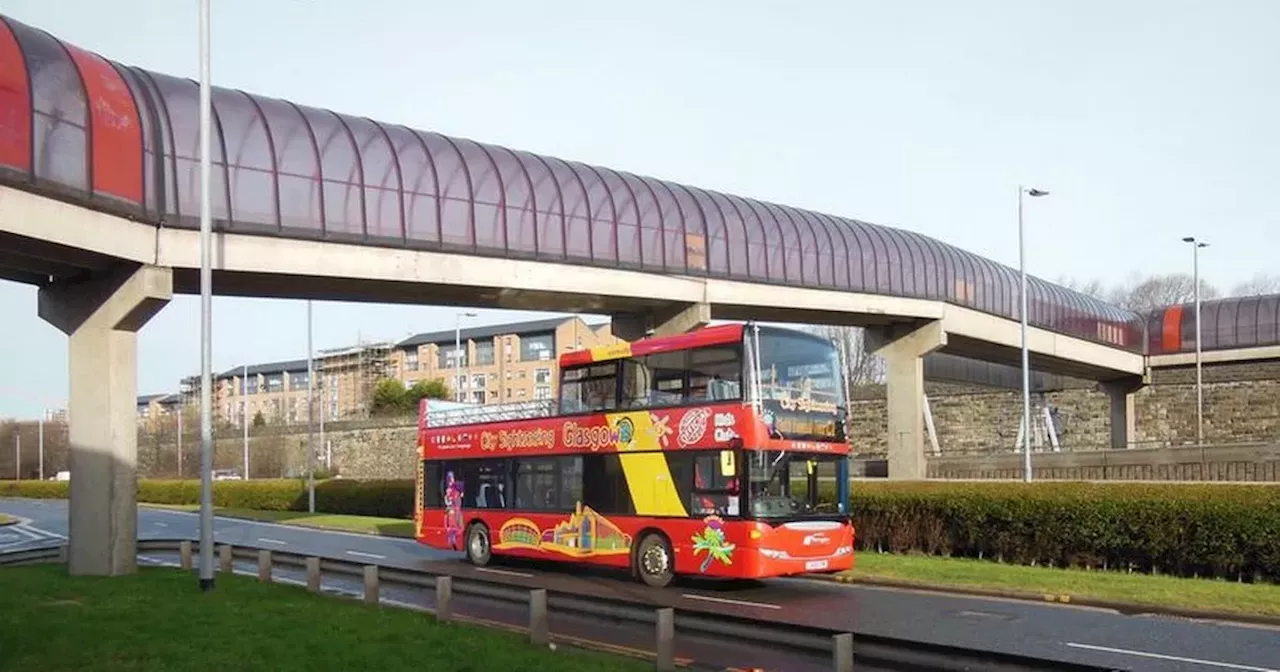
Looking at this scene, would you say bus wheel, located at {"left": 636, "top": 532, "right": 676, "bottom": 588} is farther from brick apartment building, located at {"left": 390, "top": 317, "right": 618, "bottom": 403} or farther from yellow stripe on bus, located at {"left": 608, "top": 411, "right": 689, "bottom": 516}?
brick apartment building, located at {"left": 390, "top": 317, "right": 618, "bottom": 403}

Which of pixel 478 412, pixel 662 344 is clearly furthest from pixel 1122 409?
pixel 662 344

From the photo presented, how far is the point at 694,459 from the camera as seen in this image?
19.0 m

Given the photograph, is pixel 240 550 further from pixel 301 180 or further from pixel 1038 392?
pixel 1038 392

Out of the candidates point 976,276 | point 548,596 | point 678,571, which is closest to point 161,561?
point 678,571

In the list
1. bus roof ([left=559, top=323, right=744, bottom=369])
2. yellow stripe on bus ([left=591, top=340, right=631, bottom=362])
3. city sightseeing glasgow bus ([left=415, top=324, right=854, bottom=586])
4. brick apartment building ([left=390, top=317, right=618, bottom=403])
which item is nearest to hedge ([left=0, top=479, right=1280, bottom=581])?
city sightseeing glasgow bus ([left=415, top=324, right=854, bottom=586])

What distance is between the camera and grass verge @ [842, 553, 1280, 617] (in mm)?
16234

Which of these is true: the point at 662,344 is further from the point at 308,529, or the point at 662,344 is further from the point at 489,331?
the point at 489,331

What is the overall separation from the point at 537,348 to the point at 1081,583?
9053cm

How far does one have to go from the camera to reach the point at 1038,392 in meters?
67.3

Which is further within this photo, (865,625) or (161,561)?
(161,561)

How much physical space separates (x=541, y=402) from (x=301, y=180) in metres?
6.62

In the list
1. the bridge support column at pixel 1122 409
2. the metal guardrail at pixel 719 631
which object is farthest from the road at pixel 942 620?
the bridge support column at pixel 1122 409

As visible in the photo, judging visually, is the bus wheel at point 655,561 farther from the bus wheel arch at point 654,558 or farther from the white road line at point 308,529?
the white road line at point 308,529

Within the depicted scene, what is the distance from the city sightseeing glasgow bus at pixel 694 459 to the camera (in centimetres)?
1827
